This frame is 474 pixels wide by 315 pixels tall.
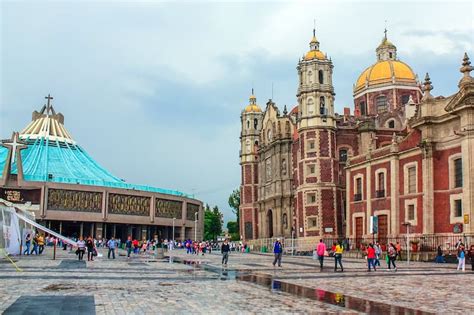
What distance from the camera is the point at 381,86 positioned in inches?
2598

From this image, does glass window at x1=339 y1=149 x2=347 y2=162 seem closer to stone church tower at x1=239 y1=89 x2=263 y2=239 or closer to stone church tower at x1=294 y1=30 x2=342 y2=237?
stone church tower at x1=294 y1=30 x2=342 y2=237

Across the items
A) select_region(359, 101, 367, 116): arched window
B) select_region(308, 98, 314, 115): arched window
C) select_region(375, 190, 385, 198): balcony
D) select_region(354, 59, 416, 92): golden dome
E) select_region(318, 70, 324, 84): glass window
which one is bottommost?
select_region(375, 190, 385, 198): balcony

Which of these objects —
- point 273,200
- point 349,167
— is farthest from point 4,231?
point 273,200

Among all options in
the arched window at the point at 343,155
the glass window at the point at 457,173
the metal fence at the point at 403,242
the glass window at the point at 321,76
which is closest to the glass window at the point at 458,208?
the glass window at the point at 457,173

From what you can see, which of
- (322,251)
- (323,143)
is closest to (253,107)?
(323,143)

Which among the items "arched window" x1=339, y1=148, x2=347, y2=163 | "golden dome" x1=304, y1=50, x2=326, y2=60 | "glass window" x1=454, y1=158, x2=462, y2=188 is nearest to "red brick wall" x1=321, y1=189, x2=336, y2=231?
"arched window" x1=339, y1=148, x2=347, y2=163

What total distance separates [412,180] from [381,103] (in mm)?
24778

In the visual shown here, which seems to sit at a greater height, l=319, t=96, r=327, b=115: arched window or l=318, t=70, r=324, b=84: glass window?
l=318, t=70, r=324, b=84: glass window

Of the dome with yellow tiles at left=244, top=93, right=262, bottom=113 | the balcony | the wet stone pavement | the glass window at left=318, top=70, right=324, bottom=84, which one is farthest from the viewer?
the dome with yellow tiles at left=244, top=93, right=262, bottom=113

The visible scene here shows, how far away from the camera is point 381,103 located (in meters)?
66.2

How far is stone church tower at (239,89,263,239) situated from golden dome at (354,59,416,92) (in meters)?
20.2

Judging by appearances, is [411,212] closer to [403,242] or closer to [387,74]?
[403,242]

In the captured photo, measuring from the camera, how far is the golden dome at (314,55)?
6069 cm

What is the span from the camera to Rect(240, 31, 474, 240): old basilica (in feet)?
127
